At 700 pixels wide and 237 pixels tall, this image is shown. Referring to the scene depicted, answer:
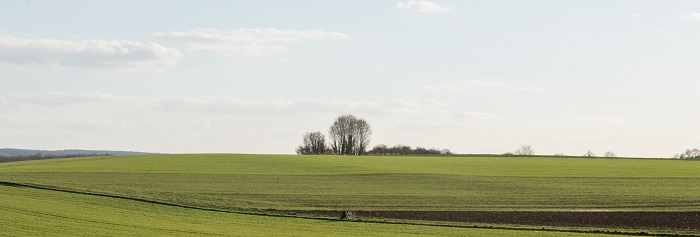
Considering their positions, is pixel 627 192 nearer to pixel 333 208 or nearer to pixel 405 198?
pixel 405 198

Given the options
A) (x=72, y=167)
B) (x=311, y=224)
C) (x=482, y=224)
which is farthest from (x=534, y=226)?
(x=72, y=167)

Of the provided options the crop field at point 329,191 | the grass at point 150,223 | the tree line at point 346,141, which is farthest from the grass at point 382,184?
the tree line at point 346,141

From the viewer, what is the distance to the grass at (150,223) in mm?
30672

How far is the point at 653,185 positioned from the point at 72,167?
4350cm

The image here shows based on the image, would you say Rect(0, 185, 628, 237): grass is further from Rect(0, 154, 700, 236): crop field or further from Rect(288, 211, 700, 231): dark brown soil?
Rect(288, 211, 700, 231): dark brown soil

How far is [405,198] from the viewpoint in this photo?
164ft

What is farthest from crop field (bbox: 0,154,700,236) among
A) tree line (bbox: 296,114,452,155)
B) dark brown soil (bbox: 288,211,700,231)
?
tree line (bbox: 296,114,452,155)

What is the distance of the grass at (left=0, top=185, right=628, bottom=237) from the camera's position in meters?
30.7

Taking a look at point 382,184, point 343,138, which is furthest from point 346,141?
point 382,184

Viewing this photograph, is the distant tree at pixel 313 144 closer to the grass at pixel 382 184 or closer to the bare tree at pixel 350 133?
the bare tree at pixel 350 133

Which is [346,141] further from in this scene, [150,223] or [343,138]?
[150,223]

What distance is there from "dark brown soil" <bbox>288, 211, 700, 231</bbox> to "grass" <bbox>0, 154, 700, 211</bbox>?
2094 millimetres

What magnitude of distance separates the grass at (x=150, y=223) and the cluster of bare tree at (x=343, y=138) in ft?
363

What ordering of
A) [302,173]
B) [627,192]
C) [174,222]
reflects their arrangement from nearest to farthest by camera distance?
[174,222]
[627,192]
[302,173]
